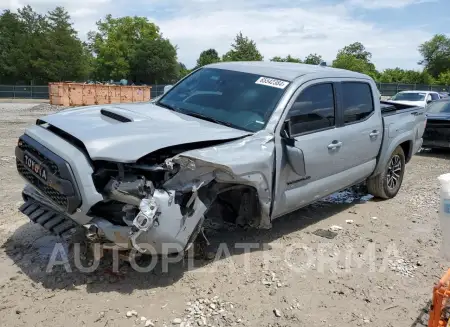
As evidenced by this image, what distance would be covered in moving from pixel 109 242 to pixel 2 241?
1733 mm

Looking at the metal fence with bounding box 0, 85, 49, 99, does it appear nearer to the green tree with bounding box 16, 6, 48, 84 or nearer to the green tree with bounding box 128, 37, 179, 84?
the green tree with bounding box 16, 6, 48, 84

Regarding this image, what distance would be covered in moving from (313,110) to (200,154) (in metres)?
1.70

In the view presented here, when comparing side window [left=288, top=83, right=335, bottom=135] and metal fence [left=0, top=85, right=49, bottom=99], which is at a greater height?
side window [left=288, top=83, right=335, bottom=135]

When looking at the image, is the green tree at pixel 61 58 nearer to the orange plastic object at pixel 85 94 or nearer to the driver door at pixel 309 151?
the orange plastic object at pixel 85 94

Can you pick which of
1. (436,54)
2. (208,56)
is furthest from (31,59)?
(436,54)

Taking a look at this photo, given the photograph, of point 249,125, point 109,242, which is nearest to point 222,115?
point 249,125

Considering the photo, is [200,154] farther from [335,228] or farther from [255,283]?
[335,228]

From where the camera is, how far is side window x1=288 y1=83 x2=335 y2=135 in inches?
172

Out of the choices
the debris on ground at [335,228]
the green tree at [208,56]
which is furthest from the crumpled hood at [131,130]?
the green tree at [208,56]

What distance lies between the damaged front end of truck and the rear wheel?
297cm

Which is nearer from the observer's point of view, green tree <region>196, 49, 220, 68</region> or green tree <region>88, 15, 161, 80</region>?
green tree <region>88, 15, 161, 80</region>

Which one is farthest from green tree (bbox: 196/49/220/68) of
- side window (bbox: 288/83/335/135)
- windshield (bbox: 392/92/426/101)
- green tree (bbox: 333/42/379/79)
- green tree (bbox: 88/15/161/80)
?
side window (bbox: 288/83/335/135)

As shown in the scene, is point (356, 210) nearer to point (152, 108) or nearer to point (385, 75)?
point (152, 108)

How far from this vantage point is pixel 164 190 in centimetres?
334
